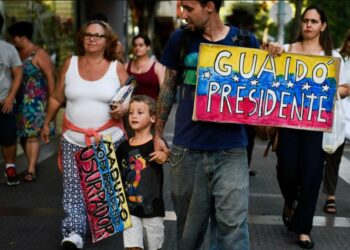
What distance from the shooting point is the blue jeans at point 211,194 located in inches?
141

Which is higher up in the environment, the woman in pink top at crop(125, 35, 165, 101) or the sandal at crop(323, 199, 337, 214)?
the woman in pink top at crop(125, 35, 165, 101)

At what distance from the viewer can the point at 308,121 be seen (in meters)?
3.73

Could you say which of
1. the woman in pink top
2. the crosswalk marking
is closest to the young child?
the crosswalk marking

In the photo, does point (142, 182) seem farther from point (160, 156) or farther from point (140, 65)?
point (140, 65)

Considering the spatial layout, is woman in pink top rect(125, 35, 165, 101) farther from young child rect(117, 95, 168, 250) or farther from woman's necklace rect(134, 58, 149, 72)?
young child rect(117, 95, 168, 250)

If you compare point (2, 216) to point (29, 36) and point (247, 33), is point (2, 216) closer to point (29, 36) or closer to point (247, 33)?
point (29, 36)

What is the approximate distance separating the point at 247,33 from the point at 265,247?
6.96 feet

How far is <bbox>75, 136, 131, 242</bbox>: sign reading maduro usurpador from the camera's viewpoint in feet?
14.6

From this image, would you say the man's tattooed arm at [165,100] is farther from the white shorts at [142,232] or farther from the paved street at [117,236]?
the paved street at [117,236]

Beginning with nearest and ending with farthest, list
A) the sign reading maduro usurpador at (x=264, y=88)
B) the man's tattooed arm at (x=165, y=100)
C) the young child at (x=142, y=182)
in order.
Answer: the sign reading maduro usurpador at (x=264, y=88)
the man's tattooed arm at (x=165, y=100)
the young child at (x=142, y=182)

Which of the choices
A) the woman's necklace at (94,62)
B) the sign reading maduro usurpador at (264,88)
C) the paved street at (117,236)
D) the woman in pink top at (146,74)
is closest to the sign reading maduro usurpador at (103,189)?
the paved street at (117,236)

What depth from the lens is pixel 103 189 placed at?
4574 mm

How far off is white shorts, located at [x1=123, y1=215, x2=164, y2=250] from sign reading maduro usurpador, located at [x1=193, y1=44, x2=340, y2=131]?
110 cm

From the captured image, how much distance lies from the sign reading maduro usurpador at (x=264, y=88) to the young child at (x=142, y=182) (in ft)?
2.88
